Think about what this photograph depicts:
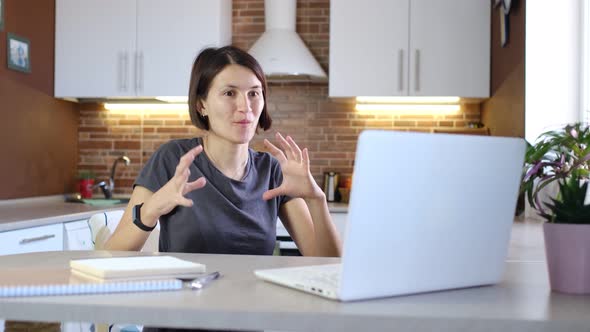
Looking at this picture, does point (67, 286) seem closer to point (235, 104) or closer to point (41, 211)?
point (235, 104)

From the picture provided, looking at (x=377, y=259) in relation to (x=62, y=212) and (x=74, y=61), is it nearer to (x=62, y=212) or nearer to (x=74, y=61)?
(x=62, y=212)

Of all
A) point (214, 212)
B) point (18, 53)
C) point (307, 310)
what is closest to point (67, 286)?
point (307, 310)

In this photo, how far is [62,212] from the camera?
150 inches

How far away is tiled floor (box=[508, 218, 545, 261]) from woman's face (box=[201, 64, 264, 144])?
0.94 m

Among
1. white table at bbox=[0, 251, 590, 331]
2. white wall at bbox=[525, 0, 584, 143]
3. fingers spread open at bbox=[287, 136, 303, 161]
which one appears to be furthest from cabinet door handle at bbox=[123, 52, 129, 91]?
white table at bbox=[0, 251, 590, 331]

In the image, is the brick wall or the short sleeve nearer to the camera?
the short sleeve

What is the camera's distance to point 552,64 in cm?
351

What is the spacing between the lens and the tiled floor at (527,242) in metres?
2.38

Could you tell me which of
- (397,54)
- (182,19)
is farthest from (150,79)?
(397,54)

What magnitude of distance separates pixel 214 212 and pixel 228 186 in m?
0.10

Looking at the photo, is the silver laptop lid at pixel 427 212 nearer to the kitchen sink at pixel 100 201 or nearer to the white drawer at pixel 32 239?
the white drawer at pixel 32 239

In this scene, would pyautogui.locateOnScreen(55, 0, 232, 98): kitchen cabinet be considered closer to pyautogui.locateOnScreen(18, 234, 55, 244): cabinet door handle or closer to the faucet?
the faucet

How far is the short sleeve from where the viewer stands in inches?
82.5

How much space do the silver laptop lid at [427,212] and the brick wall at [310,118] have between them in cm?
369
